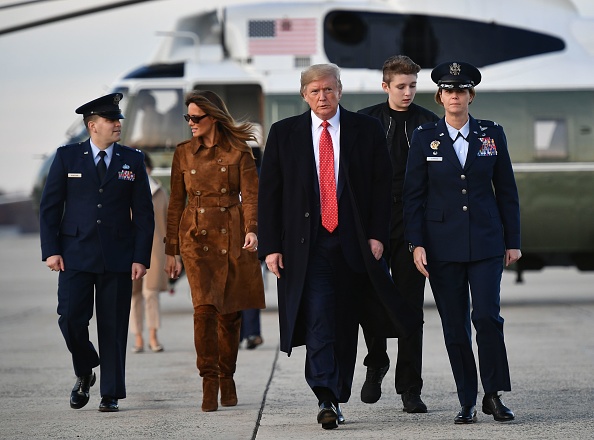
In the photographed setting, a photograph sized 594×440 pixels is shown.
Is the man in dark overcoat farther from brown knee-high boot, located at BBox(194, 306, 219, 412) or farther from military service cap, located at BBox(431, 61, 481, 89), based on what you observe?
brown knee-high boot, located at BBox(194, 306, 219, 412)

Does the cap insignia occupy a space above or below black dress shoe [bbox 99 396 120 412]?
above

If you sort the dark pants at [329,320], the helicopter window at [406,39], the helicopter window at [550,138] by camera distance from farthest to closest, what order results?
1. the helicopter window at [550,138]
2. the helicopter window at [406,39]
3. the dark pants at [329,320]

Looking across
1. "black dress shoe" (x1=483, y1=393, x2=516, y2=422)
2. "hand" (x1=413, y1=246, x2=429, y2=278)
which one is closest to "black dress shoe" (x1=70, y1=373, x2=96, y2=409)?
"hand" (x1=413, y1=246, x2=429, y2=278)

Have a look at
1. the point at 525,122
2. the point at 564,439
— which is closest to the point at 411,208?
the point at 564,439

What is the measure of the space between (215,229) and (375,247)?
126 cm

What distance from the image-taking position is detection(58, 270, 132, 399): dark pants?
28.4 feet

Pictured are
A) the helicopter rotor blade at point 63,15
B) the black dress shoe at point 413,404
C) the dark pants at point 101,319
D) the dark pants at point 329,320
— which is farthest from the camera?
the helicopter rotor blade at point 63,15

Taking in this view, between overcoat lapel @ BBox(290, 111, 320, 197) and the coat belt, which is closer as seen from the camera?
overcoat lapel @ BBox(290, 111, 320, 197)

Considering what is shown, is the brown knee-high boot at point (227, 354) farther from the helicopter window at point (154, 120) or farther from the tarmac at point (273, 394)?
the helicopter window at point (154, 120)

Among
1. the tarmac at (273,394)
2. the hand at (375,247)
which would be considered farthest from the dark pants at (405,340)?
the hand at (375,247)

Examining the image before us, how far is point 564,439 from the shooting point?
723 centimetres

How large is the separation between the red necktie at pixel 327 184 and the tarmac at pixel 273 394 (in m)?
1.15

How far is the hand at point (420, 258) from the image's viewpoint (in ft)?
26.2

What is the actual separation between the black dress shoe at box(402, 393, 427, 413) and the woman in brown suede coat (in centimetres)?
111
